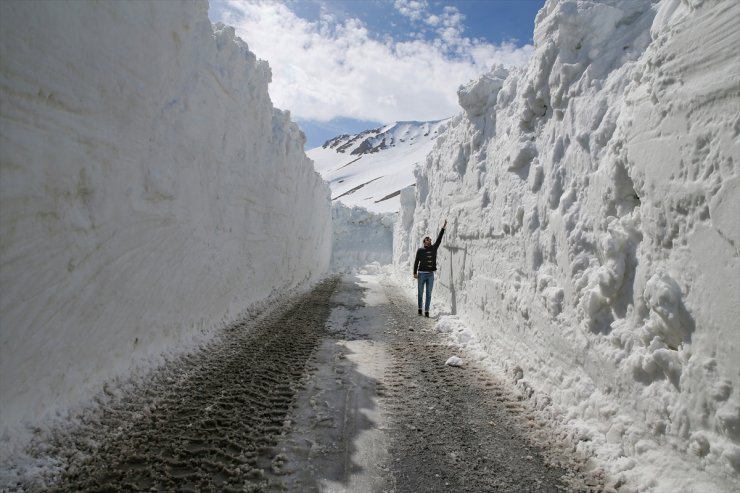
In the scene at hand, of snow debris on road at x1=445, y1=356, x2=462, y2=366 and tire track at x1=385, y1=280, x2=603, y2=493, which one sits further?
snow debris on road at x1=445, y1=356, x2=462, y2=366

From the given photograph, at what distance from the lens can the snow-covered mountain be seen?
78938 mm

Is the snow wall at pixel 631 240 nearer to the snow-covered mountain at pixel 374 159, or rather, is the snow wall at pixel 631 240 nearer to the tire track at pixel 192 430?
the tire track at pixel 192 430

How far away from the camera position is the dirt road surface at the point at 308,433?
2.58 m

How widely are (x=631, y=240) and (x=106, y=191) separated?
4051 millimetres

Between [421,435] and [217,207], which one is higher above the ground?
[217,207]

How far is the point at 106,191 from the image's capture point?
355 cm

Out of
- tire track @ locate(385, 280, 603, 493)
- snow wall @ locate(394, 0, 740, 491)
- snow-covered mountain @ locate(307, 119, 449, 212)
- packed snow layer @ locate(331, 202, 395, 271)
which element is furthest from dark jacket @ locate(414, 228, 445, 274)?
snow-covered mountain @ locate(307, 119, 449, 212)

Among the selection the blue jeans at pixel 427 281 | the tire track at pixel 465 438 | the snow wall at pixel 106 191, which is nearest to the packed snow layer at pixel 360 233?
the blue jeans at pixel 427 281

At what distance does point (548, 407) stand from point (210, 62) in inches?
230

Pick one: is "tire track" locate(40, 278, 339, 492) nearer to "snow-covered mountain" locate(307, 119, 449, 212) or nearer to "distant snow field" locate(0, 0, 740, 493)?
"distant snow field" locate(0, 0, 740, 493)

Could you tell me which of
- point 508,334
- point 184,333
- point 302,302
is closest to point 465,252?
point 508,334

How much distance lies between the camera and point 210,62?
600 centimetres

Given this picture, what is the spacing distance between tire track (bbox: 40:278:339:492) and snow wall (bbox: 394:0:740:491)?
88.8 inches

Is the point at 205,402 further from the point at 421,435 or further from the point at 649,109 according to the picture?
the point at 649,109
